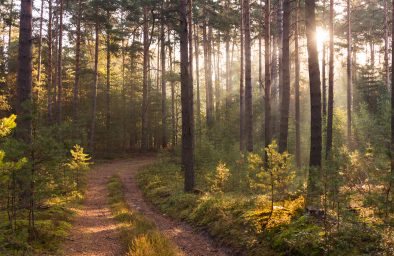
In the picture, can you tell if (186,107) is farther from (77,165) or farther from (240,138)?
(240,138)

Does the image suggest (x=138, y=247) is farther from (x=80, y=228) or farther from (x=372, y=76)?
(x=372, y=76)

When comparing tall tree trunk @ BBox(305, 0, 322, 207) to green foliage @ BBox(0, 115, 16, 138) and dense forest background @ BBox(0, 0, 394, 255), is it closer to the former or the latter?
dense forest background @ BBox(0, 0, 394, 255)

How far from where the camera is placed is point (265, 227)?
7273mm

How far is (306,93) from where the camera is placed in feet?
115

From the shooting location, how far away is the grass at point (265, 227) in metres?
5.46

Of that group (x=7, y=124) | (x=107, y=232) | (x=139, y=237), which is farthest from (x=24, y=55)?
(x=7, y=124)

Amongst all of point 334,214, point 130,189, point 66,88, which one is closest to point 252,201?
point 334,214

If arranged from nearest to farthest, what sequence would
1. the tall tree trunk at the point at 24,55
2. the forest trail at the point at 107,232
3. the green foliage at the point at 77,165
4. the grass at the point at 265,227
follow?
the grass at the point at 265,227 < the forest trail at the point at 107,232 < the tall tree trunk at the point at 24,55 < the green foliage at the point at 77,165

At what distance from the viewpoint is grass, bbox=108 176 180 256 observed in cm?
635

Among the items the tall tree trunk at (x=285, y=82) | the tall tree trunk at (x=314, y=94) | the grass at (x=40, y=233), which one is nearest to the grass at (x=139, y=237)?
the grass at (x=40, y=233)

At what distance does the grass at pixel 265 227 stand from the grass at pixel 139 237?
1395mm

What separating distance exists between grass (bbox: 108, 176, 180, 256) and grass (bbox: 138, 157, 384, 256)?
1.39 m

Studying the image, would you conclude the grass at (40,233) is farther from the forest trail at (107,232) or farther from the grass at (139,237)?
the grass at (139,237)

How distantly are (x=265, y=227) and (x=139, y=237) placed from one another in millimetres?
2640
